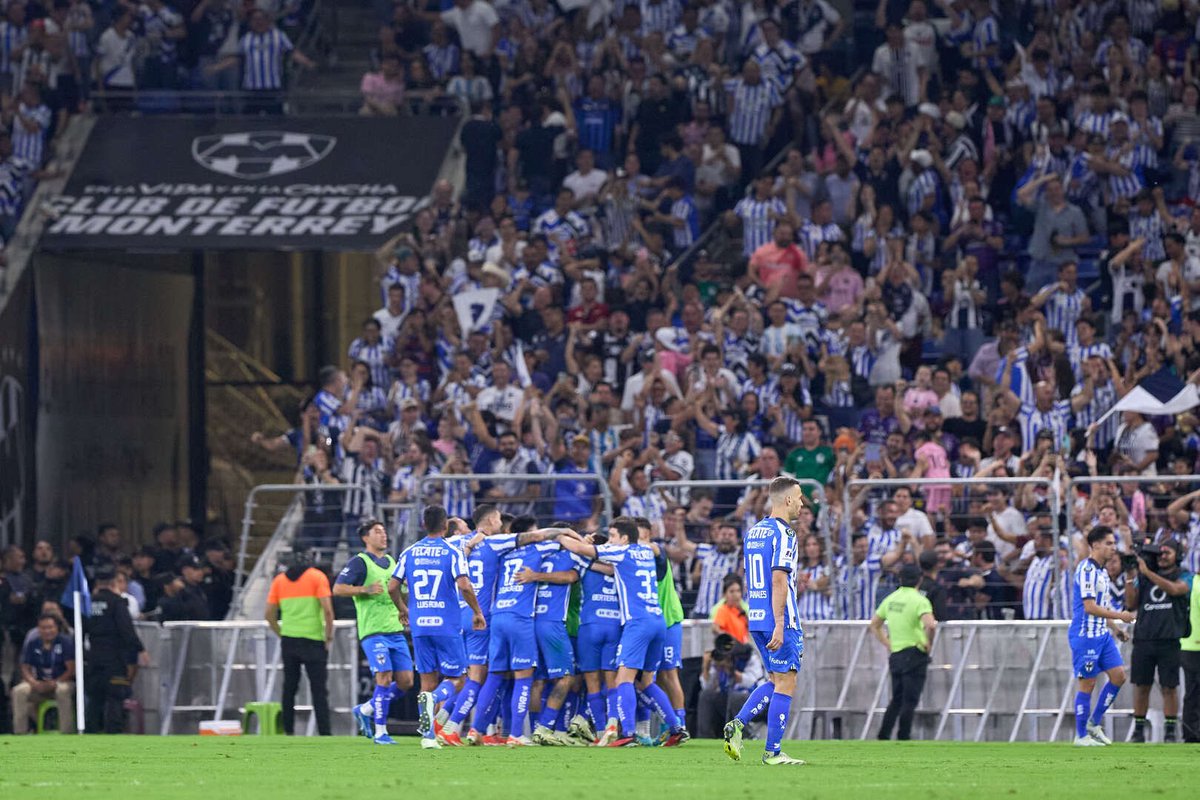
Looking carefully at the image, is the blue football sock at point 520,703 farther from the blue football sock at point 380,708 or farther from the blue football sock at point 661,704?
the blue football sock at point 380,708

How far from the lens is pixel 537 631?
1961 cm

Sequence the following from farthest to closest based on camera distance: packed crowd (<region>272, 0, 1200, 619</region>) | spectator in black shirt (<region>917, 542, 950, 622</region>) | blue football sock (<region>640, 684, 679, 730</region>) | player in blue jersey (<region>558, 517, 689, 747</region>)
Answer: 1. packed crowd (<region>272, 0, 1200, 619</region>)
2. spectator in black shirt (<region>917, 542, 950, 622</region>)
3. blue football sock (<region>640, 684, 679, 730</region>)
4. player in blue jersey (<region>558, 517, 689, 747</region>)

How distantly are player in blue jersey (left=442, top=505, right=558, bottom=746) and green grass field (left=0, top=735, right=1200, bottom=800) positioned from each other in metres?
0.55

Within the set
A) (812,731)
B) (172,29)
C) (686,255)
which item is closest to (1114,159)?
(686,255)

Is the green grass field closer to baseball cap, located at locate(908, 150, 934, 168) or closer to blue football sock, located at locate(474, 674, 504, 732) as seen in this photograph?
blue football sock, located at locate(474, 674, 504, 732)

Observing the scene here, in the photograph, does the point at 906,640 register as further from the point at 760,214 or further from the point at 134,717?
the point at 134,717

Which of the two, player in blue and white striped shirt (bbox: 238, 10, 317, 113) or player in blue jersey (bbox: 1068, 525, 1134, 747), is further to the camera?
player in blue and white striped shirt (bbox: 238, 10, 317, 113)

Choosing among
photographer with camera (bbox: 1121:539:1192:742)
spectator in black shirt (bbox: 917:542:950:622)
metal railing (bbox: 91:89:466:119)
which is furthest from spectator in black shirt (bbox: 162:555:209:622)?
photographer with camera (bbox: 1121:539:1192:742)

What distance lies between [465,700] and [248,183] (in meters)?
13.5

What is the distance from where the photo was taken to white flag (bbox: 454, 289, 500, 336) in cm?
2757

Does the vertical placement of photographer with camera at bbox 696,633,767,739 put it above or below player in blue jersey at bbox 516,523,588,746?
below

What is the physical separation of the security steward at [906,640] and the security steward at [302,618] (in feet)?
17.8

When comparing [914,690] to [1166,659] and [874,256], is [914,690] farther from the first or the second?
[874,256]

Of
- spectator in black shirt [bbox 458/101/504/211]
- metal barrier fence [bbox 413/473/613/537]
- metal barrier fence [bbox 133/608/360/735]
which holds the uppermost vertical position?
spectator in black shirt [bbox 458/101/504/211]
